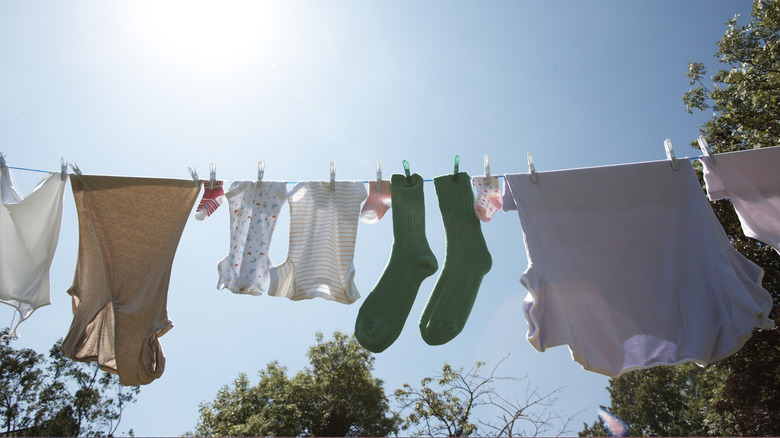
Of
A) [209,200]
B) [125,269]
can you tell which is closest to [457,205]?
[209,200]

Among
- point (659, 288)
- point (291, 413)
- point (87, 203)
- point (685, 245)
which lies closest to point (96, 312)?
point (87, 203)

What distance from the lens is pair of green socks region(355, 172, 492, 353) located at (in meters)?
2.90

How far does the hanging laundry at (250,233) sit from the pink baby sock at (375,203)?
595 millimetres

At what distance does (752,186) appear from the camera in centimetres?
299

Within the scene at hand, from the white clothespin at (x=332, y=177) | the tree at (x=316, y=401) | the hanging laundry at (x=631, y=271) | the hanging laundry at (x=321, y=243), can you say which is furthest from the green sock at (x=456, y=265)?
the tree at (x=316, y=401)

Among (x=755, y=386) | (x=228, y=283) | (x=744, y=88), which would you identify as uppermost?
(x=744, y=88)

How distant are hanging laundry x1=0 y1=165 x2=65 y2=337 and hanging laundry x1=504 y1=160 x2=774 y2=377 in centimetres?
305

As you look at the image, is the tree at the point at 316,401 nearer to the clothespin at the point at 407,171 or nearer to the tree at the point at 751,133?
the tree at the point at 751,133

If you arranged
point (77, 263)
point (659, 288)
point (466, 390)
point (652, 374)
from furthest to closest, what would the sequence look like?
point (652, 374), point (466, 390), point (77, 263), point (659, 288)

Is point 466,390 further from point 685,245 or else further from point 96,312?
point 96,312

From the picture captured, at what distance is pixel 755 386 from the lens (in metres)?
8.66

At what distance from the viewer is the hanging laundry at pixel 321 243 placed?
307cm

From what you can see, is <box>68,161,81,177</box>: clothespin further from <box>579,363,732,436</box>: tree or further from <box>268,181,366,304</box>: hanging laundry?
<box>579,363,732,436</box>: tree

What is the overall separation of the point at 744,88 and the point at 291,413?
14109 mm
